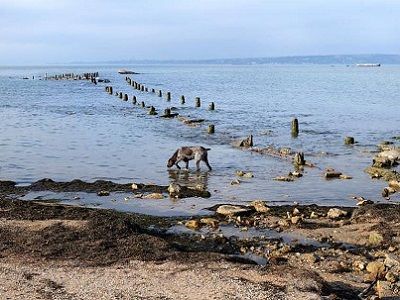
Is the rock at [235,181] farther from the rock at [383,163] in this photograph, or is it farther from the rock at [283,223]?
the rock at [383,163]

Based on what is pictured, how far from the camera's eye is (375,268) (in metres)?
11.3

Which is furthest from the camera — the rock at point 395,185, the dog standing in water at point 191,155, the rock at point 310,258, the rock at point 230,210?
the dog standing in water at point 191,155

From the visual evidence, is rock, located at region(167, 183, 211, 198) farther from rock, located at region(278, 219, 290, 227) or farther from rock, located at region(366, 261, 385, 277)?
rock, located at region(366, 261, 385, 277)

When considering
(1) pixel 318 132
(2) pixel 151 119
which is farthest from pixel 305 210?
(2) pixel 151 119

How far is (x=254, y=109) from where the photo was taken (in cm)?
5281

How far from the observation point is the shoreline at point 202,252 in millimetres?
10328

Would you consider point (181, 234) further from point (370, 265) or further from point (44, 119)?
point (44, 119)

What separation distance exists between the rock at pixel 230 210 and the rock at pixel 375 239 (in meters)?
3.51

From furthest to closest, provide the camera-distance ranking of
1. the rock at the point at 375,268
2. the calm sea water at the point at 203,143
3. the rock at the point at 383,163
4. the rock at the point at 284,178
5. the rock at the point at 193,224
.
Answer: the rock at the point at 383,163 < the rock at the point at 284,178 < the calm sea water at the point at 203,143 < the rock at the point at 193,224 < the rock at the point at 375,268

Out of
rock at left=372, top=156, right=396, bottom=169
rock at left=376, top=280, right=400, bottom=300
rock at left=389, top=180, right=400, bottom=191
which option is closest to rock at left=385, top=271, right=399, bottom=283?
rock at left=376, top=280, right=400, bottom=300

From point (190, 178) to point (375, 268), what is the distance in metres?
10.7

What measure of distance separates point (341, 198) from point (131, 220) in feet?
22.9

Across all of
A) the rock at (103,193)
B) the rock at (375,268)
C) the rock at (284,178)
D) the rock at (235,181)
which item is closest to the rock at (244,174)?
the rock at (235,181)

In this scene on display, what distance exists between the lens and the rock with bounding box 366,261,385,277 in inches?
440
